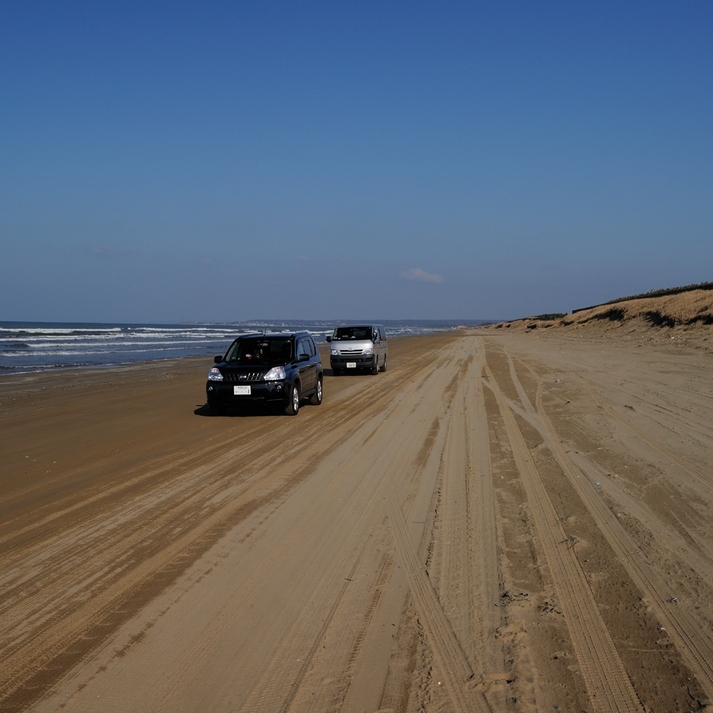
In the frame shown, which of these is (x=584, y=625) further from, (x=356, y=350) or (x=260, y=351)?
(x=356, y=350)

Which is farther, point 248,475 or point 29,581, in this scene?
point 248,475

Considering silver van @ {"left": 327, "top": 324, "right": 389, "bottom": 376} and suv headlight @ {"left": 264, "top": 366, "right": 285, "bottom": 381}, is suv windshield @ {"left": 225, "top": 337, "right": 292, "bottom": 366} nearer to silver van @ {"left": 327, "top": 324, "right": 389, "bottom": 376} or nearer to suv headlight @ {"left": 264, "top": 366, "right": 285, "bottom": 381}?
suv headlight @ {"left": 264, "top": 366, "right": 285, "bottom": 381}

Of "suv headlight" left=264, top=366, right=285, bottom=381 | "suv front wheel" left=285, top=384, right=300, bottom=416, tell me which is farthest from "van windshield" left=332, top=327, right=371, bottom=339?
"suv headlight" left=264, top=366, right=285, bottom=381

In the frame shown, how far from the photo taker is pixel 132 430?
1230 centimetres

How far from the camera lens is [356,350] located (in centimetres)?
2416

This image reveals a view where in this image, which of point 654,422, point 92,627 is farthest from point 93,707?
point 654,422

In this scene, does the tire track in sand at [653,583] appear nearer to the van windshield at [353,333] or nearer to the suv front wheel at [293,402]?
the suv front wheel at [293,402]

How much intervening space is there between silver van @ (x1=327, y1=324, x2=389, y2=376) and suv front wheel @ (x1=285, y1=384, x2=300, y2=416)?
370 inches

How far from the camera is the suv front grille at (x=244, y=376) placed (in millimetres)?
13625

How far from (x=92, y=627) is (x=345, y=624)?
1.61 meters

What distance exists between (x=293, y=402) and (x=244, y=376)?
3.92 feet

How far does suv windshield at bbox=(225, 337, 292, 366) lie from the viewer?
576 inches

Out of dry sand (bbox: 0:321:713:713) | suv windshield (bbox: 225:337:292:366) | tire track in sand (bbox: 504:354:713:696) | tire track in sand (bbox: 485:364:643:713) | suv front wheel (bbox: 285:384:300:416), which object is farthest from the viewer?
suv windshield (bbox: 225:337:292:366)

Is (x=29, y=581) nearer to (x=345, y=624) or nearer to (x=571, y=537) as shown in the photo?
(x=345, y=624)
